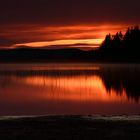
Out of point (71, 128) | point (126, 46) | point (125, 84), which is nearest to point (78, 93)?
point (125, 84)

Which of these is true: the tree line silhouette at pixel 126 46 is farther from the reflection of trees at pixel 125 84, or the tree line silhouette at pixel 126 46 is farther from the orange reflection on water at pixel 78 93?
the orange reflection on water at pixel 78 93

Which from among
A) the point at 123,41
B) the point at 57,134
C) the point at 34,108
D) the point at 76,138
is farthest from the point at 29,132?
the point at 123,41

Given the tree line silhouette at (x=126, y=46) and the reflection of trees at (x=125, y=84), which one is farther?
the tree line silhouette at (x=126, y=46)

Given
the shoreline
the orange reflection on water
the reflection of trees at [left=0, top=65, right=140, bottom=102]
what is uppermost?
the shoreline

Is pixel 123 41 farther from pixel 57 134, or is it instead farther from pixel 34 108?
pixel 57 134

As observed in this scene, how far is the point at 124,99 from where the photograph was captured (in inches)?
1483

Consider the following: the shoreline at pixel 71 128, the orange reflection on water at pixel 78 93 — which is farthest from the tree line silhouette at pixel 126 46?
the shoreline at pixel 71 128

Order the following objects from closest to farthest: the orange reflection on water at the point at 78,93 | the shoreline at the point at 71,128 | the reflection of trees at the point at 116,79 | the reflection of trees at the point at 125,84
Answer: the shoreline at the point at 71,128, the orange reflection on water at the point at 78,93, the reflection of trees at the point at 125,84, the reflection of trees at the point at 116,79

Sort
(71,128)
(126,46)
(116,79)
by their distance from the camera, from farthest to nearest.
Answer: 1. (126,46)
2. (116,79)
3. (71,128)

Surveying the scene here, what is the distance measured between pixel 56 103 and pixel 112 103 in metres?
4.58

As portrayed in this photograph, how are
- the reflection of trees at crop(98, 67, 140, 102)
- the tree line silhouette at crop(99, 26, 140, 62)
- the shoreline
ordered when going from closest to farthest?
the shoreline, the reflection of trees at crop(98, 67, 140, 102), the tree line silhouette at crop(99, 26, 140, 62)

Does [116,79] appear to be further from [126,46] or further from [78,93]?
[126,46]

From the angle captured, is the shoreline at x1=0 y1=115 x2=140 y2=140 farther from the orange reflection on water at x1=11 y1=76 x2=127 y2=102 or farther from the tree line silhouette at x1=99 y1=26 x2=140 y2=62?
the tree line silhouette at x1=99 y1=26 x2=140 y2=62

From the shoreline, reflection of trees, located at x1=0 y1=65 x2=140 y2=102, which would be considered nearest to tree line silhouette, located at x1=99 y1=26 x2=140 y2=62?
reflection of trees, located at x1=0 y1=65 x2=140 y2=102
